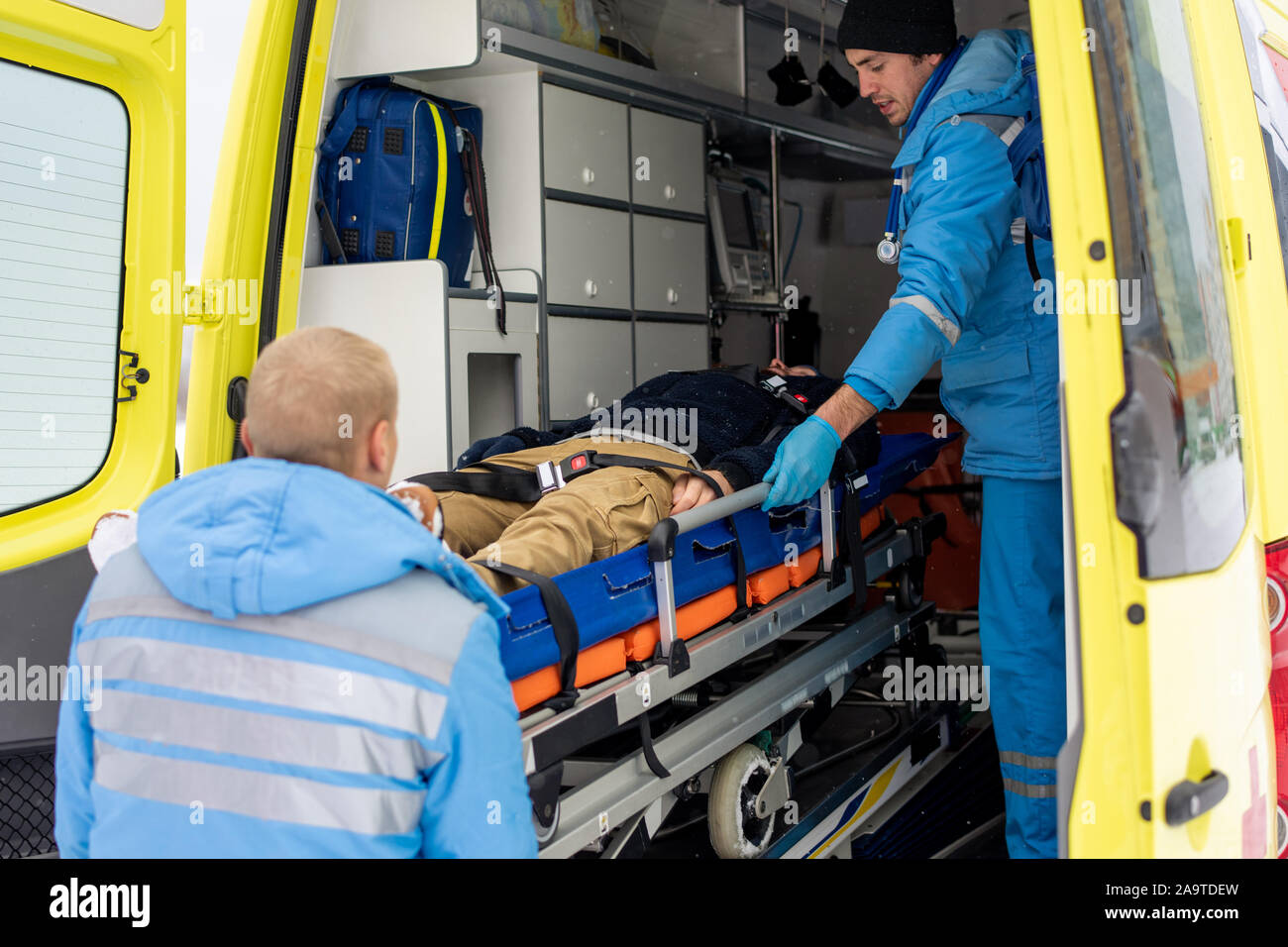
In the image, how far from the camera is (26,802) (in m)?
2.36

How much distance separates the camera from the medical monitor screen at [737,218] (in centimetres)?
558

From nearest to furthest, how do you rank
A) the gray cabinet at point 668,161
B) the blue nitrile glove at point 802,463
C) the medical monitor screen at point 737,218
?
the blue nitrile glove at point 802,463 < the gray cabinet at point 668,161 < the medical monitor screen at point 737,218

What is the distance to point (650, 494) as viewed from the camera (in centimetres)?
289

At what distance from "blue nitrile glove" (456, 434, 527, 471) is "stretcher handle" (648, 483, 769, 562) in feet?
2.52

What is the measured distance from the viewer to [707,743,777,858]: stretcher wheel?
2744 millimetres

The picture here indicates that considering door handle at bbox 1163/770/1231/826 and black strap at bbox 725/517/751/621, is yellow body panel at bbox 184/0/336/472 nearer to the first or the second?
black strap at bbox 725/517/751/621

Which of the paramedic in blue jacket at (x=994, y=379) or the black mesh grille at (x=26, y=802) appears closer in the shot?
the black mesh grille at (x=26, y=802)

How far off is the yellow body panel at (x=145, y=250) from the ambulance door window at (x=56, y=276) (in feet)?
0.09

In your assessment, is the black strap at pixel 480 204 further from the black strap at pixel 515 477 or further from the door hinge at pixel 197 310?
the door hinge at pixel 197 310

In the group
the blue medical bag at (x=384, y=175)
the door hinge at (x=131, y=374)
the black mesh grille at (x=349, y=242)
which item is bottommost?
the door hinge at (x=131, y=374)

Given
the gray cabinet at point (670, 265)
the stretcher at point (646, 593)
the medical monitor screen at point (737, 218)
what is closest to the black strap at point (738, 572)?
the stretcher at point (646, 593)

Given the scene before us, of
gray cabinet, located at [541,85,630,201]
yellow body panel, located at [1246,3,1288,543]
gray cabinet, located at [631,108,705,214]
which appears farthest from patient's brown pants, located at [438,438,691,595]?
gray cabinet, located at [631,108,705,214]

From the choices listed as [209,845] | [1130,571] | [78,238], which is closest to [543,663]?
[209,845]

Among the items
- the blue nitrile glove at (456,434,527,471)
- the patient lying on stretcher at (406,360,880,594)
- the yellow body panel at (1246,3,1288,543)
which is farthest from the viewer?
the blue nitrile glove at (456,434,527,471)
